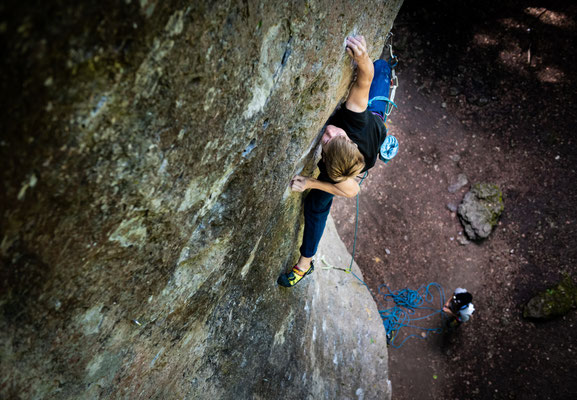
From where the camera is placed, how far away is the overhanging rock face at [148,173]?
109 cm

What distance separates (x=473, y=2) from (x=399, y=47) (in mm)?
1619

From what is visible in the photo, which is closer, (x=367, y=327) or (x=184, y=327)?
(x=184, y=327)

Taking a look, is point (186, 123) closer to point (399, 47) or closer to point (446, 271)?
point (446, 271)

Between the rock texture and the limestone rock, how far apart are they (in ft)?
4.06

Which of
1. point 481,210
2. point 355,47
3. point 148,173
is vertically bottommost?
point 481,210

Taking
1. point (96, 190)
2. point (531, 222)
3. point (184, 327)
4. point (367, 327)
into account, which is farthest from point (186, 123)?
point (531, 222)

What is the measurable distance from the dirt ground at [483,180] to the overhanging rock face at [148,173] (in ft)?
13.7

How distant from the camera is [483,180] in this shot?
6.82m

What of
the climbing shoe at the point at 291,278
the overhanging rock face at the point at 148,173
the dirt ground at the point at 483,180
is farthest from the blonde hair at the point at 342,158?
the dirt ground at the point at 483,180

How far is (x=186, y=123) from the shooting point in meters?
1.57

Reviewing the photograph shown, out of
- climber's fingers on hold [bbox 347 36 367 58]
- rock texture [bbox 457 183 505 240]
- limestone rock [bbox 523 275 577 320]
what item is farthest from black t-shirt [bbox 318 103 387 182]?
limestone rock [bbox 523 275 577 320]

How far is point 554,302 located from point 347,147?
16.9 ft

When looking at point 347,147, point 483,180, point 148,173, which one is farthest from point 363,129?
point 483,180

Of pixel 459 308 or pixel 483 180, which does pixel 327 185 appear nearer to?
pixel 459 308
